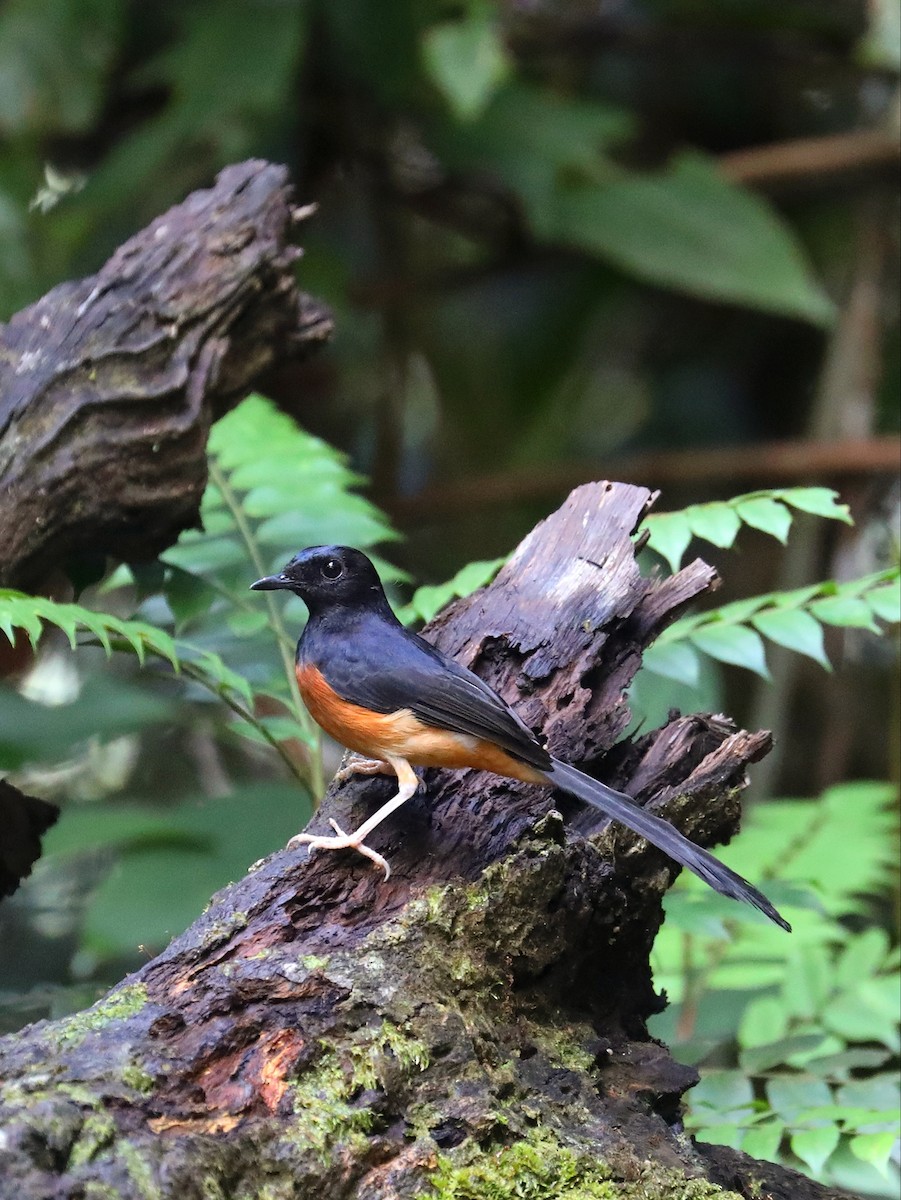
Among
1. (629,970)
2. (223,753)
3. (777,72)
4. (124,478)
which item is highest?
(777,72)

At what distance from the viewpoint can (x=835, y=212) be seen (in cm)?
657

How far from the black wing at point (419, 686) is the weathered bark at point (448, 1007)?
0.58 feet

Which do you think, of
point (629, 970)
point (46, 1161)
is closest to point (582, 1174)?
point (629, 970)

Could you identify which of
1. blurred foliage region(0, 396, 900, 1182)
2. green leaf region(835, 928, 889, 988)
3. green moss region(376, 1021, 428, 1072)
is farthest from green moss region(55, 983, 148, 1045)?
green leaf region(835, 928, 889, 988)

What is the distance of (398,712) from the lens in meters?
2.30

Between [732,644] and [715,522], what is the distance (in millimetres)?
288

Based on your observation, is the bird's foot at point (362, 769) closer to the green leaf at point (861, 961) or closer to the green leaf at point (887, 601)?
the green leaf at point (887, 601)

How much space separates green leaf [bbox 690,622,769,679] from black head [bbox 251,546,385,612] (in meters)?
0.81

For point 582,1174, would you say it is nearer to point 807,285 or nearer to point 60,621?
point 60,621

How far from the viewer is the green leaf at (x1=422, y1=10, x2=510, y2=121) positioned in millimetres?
4738

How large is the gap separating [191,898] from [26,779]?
1.68 m

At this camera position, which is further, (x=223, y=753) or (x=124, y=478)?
(x=223, y=753)

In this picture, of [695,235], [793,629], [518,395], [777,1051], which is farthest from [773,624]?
[518,395]

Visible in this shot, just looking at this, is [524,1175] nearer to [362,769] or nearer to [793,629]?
[362,769]
